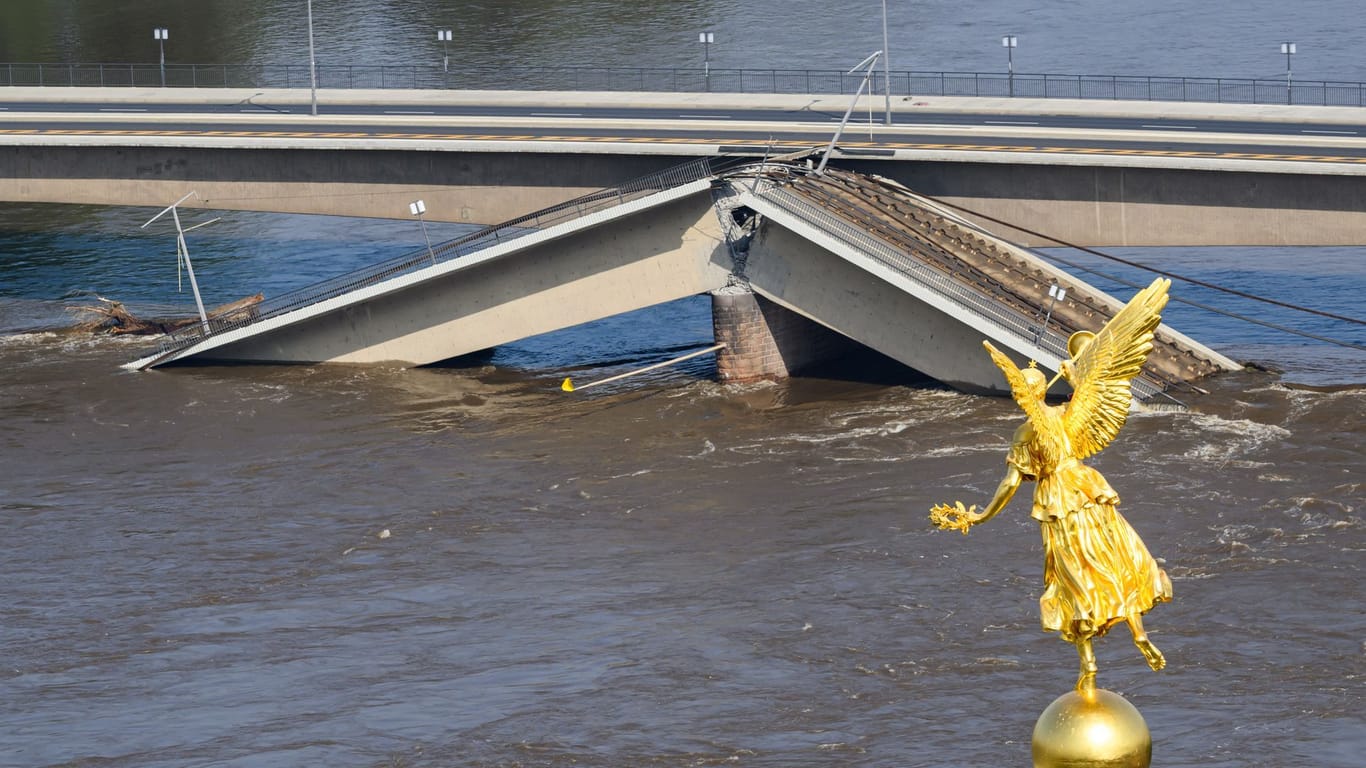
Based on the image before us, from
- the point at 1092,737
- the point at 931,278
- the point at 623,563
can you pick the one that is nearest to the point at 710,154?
the point at 931,278

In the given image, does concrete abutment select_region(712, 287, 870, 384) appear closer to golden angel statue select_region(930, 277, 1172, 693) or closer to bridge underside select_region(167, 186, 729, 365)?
bridge underside select_region(167, 186, 729, 365)

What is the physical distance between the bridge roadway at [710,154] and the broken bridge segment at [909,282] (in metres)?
2.27

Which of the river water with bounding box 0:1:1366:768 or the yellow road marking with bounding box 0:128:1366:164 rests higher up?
the yellow road marking with bounding box 0:128:1366:164

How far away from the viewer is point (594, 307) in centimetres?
6134

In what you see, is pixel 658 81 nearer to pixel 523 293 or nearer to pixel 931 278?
pixel 523 293

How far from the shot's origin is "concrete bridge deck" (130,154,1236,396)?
186ft

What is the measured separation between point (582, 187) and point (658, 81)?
34.2m

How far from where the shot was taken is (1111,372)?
13.4 m

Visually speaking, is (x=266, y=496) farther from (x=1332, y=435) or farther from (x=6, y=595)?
(x=1332, y=435)

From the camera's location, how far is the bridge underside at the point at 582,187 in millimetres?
57156

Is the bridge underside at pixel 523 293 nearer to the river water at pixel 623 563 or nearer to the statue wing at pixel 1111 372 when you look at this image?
the river water at pixel 623 563

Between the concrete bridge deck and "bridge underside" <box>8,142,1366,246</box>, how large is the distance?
1378mm

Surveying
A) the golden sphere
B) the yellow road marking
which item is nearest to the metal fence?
the yellow road marking

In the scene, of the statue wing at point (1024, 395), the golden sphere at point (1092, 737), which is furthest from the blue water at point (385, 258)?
the golden sphere at point (1092, 737)
